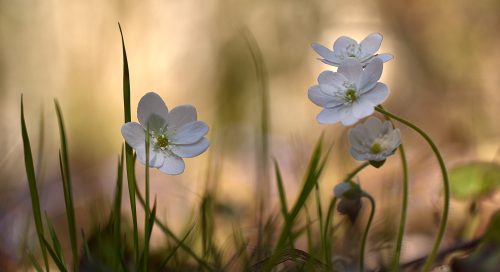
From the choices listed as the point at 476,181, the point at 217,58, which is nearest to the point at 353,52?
the point at 476,181

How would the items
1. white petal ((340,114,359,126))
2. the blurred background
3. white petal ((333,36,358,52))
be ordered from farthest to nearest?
the blurred background → white petal ((333,36,358,52)) → white petal ((340,114,359,126))

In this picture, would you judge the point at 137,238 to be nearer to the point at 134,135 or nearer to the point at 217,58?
the point at 134,135

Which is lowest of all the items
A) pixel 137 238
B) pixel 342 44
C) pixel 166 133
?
pixel 137 238

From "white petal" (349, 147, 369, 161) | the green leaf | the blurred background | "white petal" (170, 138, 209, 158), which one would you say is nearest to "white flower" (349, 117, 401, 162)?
"white petal" (349, 147, 369, 161)

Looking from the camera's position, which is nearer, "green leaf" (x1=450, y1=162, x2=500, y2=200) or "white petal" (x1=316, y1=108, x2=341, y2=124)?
"white petal" (x1=316, y1=108, x2=341, y2=124)

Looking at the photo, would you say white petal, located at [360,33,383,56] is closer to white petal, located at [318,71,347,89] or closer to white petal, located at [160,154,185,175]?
white petal, located at [318,71,347,89]

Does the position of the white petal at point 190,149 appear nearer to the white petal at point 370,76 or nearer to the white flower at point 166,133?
the white flower at point 166,133

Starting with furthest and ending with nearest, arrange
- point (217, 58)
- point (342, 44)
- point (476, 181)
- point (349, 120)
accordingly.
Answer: point (217, 58) < point (476, 181) < point (342, 44) < point (349, 120)
